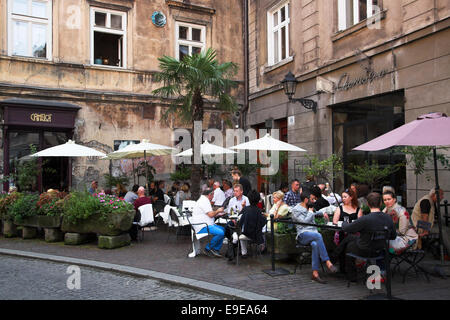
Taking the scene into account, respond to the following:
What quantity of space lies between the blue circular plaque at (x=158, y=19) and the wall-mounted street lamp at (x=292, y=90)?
6.72m

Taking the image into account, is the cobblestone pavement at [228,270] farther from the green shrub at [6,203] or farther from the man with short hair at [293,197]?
the man with short hair at [293,197]

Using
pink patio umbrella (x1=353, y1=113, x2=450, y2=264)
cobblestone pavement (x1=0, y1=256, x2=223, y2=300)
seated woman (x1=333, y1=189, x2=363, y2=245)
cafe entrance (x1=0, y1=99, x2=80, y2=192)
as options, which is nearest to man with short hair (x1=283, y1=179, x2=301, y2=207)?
seated woman (x1=333, y1=189, x2=363, y2=245)

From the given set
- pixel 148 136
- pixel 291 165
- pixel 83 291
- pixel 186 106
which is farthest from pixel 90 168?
pixel 83 291

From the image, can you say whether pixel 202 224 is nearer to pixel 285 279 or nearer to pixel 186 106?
pixel 285 279

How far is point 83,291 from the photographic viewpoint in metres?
5.75

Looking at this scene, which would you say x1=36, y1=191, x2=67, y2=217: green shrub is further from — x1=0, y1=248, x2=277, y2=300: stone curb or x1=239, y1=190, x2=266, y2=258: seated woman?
x1=239, y1=190, x2=266, y2=258: seated woman

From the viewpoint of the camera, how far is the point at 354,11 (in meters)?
12.1

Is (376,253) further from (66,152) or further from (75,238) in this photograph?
(66,152)

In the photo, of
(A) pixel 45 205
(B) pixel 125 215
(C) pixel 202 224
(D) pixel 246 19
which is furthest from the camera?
(D) pixel 246 19

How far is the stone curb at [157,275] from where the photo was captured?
5.44 m

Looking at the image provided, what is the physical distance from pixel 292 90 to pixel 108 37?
7.91 metres

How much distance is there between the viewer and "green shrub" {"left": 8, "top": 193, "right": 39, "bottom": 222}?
9.78m

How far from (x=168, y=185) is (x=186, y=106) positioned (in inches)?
208

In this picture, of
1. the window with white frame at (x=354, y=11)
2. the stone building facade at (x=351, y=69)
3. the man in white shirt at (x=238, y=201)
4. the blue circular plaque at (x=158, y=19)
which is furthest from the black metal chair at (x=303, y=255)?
the blue circular plaque at (x=158, y=19)
